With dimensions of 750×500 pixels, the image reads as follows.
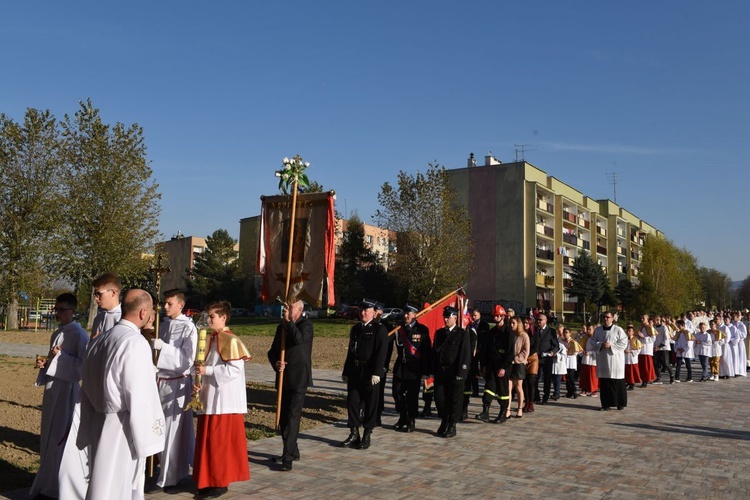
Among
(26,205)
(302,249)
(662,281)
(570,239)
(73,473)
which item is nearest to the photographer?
(73,473)

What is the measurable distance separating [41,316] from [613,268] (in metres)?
62.5

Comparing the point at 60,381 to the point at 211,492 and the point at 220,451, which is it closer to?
the point at 220,451

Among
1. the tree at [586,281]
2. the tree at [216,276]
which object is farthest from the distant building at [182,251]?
the tree at [586,281]

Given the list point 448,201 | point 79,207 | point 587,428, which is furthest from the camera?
point 448,201

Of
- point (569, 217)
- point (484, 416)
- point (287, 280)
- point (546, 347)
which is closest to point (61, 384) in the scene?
point (287, 280)

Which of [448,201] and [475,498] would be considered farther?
[448,201]

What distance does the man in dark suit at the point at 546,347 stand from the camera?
13836 mm

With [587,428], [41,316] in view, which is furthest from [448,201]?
[587,428]

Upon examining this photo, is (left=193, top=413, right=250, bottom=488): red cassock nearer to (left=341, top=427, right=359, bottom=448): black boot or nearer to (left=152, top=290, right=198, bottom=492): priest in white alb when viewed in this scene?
(left=152, top=290, right=198, bottom=492): priest in white alb

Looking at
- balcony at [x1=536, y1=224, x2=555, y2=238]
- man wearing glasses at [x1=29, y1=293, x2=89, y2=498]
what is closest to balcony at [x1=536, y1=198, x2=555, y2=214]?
balcony at [x1=536, y1=224, x2=555, y2=238]

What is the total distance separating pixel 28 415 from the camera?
10875mm

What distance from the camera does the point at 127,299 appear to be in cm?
472

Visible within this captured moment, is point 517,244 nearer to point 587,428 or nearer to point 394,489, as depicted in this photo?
point 587,428

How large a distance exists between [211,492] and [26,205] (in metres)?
35.4
